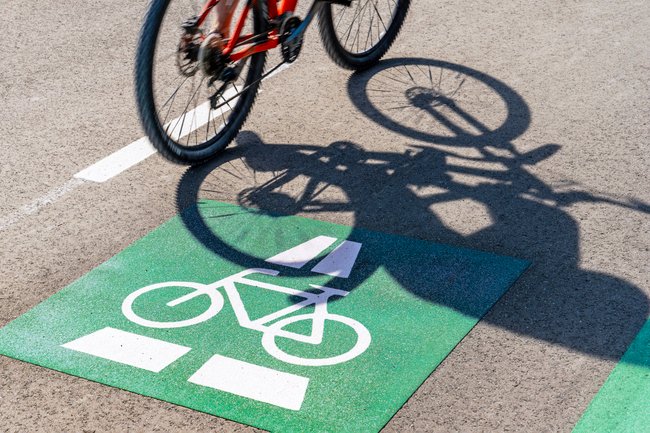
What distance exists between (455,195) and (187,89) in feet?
6.67

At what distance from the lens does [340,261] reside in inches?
191

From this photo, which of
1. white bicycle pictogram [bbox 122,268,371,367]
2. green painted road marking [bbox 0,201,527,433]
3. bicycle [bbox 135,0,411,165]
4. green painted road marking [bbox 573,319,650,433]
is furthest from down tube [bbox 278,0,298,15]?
green painted road marking [bbox 573,319,650,433]

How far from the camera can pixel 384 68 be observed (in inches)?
280

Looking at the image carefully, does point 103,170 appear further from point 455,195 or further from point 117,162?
point 455,195

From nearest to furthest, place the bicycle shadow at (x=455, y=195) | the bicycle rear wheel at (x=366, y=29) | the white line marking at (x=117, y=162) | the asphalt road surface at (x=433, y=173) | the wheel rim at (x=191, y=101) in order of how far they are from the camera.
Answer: the asphalt road surface at (x=433, y=173)
the bicycle shadow at (x=455, y=195)
the wheel rim at (x=191, y=101)
the white line marking at (x=117, y=162)
the bicycle rear wheel at (x=366, y=29)

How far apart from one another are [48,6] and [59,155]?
298 cm

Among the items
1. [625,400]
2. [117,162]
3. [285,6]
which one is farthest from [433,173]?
[625,400]

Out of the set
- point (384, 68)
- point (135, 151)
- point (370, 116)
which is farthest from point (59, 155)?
point (384, 68)

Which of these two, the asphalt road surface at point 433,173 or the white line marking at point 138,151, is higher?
the white line marking at point 138,151

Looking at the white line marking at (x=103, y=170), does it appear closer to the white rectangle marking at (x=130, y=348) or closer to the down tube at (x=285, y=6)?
the down tube at (x=285, y=6)

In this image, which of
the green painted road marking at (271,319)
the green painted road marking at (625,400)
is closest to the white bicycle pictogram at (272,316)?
the green painted road marking at (271,319)

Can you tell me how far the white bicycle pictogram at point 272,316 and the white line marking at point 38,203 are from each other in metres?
1.11

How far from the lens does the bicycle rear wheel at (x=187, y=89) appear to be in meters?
5.14

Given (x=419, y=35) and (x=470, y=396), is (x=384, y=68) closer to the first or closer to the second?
(x=419, y=35)
